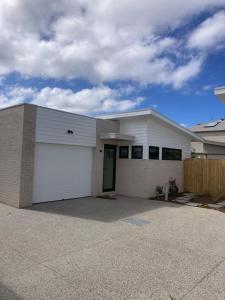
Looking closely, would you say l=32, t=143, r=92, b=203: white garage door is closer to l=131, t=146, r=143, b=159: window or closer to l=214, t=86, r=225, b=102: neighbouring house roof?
l=131, t=146, r=143, b=159: window

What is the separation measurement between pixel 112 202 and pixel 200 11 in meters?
7.11

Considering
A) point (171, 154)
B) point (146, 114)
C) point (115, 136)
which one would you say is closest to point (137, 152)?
point (115, 136)

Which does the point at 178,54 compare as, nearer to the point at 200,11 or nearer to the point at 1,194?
the point at 200,11

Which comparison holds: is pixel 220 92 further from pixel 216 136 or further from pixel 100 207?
pixel 216 136

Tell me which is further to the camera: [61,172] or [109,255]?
→ [61,172]

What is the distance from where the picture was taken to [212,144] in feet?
61.7

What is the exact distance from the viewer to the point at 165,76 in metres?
13.0

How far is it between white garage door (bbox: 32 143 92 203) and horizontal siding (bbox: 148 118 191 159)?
9.61ft

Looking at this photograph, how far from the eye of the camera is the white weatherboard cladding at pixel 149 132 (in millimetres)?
11055

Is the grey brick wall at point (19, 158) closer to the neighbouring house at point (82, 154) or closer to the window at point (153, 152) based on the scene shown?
the neighbouring house at point (82, 154)

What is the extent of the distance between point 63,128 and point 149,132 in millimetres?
3866

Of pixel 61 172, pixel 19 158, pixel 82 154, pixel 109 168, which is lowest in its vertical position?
pixel 61 172

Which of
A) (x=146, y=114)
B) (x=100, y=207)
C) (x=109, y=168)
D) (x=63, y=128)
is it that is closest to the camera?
(x=100, y=207)

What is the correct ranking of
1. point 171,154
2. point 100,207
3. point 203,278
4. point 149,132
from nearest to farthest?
point 203,278 → point 100,207 → point 149,132 → point 171,154
